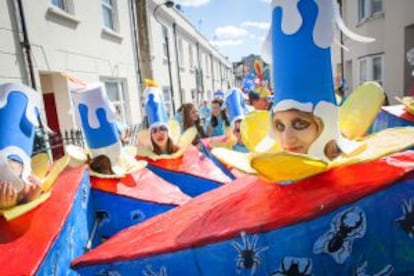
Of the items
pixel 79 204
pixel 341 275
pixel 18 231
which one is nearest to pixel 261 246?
pixel 341 275

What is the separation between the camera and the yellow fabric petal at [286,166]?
1.14 m

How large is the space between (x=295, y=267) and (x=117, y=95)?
7.62 metres

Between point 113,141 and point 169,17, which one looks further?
point 169,17

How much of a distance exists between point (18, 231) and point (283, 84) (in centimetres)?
124

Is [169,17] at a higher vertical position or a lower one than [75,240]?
higher

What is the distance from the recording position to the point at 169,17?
42.2 feet

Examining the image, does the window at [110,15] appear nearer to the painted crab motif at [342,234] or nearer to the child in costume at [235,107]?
the child in costume at [235,107]

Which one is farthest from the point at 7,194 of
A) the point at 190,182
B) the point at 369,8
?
the point at 369,8

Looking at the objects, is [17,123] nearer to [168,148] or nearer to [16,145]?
[16,145]

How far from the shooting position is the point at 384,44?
8.35m

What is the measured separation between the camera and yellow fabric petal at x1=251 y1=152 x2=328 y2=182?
3.74ft

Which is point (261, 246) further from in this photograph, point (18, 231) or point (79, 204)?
point (79, 204)

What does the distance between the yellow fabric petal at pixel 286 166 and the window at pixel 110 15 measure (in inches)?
296

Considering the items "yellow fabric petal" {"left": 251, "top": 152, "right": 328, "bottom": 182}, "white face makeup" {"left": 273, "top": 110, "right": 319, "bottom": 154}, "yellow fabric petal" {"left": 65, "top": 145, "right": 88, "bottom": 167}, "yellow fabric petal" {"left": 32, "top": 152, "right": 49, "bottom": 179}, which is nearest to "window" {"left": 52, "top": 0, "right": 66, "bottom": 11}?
"yellow fabric petal" {"left": 65, "top": 145, "right": 88, "bottom": 167}
